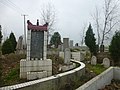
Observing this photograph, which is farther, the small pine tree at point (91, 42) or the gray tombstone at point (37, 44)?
the small pine tree at point (91, 42)

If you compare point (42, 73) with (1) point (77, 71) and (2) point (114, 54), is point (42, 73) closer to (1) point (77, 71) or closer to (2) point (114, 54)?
(1) point (77, 71)

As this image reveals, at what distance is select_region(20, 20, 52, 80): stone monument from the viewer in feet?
34.1

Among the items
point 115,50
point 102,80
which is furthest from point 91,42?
point 102,80

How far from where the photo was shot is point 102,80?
886 cm

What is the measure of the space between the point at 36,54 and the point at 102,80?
3.85m

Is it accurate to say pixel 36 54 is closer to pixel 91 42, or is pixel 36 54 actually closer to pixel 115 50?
pixel 115 50

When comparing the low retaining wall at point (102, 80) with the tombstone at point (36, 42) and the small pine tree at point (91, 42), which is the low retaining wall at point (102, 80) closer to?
the tombstone at point (36, 42)

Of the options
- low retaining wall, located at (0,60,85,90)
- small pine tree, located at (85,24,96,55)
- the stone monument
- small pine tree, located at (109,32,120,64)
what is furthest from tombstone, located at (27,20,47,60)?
small pine tree, located at (85,24,96,55)

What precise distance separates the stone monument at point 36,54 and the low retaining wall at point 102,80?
2.87 metres

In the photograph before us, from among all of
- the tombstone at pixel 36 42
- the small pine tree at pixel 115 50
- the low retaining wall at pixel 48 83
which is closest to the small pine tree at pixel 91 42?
the small pine tree at pixel 115 50

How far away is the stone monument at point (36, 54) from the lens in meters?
10.4

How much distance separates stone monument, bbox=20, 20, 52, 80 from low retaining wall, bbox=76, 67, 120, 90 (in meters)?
2.87

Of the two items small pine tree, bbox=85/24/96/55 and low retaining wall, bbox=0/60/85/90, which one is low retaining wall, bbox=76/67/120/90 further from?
small pine tree, bbox=85/24/96/55

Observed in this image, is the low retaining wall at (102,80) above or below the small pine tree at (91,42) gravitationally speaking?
below
